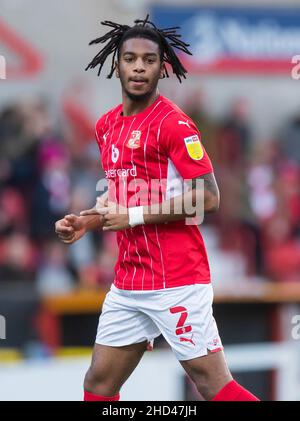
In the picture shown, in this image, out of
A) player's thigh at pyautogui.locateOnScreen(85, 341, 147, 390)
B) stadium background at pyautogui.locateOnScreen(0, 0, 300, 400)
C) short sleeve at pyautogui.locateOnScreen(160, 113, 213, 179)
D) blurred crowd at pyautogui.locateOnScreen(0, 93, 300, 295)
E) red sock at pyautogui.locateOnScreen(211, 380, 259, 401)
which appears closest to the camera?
short sleeve at pyautogui.locateOnScreen(160, 113, 213, 179)

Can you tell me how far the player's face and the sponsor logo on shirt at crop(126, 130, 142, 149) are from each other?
0.20 metres

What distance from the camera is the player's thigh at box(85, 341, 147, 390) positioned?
19.3 feet

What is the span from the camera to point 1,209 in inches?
460

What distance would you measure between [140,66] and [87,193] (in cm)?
635

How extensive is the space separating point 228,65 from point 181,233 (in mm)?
9013

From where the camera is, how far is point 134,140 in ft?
18.6

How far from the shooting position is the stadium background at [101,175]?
34.8ft

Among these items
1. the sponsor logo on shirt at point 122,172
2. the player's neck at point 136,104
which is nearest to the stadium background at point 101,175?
the sponsor logo on shirt at point 122,172

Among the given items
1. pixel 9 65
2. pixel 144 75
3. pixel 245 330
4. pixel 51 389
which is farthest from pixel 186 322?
pixel 9 65

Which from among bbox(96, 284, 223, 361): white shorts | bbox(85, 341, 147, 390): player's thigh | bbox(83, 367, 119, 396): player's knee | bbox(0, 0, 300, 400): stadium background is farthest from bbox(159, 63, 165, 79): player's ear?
bbox(0, 0, 300, 400): stadium background

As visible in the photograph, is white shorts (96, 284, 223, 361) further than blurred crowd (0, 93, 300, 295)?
No

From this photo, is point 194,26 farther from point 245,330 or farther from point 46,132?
point 245,330

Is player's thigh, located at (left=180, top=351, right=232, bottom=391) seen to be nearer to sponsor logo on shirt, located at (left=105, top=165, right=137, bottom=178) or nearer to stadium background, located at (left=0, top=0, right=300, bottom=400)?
sponsor logo on shirt, located at (left=105, top=165, right=137, bottom=178)
